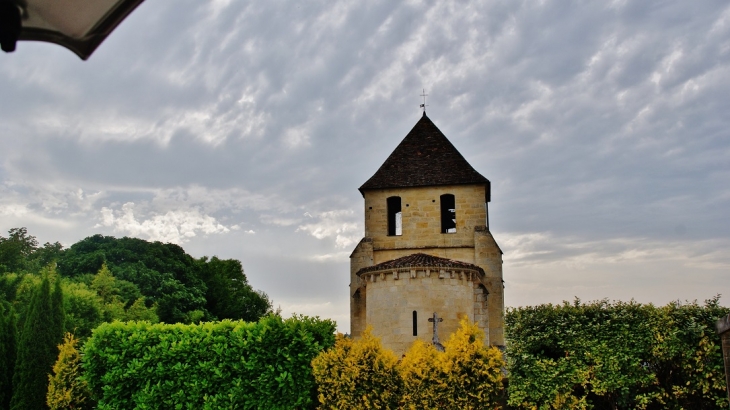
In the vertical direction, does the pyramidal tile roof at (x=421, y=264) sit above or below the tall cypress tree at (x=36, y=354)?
above

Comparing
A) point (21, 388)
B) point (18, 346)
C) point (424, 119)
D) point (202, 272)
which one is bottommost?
point (21, 388)

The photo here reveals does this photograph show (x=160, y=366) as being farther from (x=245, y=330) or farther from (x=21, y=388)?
(x=21, y=388)

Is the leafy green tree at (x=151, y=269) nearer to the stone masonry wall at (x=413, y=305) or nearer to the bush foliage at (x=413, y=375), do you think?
the stone masonry wall at (x=413, y=305)

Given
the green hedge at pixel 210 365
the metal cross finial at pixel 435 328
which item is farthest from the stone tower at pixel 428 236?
the green hedge at pixel 210 365

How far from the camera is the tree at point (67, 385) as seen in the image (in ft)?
72.9

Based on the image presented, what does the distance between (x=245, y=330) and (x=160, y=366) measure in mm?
2855

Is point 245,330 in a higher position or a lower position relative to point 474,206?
lower

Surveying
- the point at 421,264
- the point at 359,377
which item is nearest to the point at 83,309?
the point at 421,264

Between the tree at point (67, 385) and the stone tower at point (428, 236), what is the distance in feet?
36.0

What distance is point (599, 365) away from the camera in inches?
600

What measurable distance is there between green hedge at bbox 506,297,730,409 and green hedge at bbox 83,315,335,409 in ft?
20.3

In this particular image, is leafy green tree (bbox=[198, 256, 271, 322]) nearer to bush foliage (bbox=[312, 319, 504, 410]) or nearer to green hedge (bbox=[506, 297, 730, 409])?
bush foliage (bbox=[312, 319, 504, 410])

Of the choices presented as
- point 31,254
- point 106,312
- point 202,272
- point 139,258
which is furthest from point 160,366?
point 31,254

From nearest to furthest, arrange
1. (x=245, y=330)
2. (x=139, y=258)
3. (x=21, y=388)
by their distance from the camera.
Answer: (x=245, y=330) < (x=21, y=388) < (x=139, y=258)
